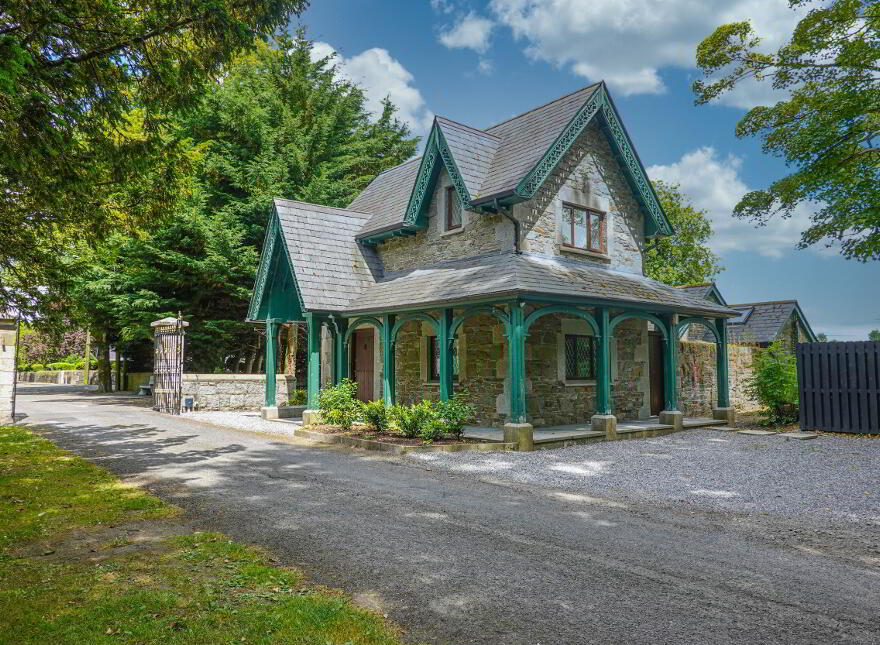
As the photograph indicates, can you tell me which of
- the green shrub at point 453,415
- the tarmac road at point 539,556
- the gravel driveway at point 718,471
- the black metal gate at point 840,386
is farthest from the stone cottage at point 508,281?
the tarmac road at point 539,556

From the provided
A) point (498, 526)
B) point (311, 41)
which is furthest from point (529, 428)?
point (311, 41)

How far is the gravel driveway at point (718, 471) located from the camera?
7.70m

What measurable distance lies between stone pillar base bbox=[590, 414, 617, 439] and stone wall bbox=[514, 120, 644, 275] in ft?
14.1

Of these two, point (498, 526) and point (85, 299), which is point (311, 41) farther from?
point (498, 526)

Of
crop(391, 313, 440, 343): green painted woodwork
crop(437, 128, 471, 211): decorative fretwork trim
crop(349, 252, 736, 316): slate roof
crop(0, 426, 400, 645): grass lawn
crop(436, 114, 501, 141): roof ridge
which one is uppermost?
crop(436, 114, 501, 141): roof ridge

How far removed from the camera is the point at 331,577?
180 inches

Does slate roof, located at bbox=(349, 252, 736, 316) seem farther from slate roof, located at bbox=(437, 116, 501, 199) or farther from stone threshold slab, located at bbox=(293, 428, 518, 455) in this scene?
stone threshold slab, located at bbox=(293, 428, 518, 455)

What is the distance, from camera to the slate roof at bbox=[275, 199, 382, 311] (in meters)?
16.2

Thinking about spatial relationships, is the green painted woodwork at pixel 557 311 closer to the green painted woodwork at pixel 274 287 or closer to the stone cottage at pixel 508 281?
the stone cottage at pixel 508 281

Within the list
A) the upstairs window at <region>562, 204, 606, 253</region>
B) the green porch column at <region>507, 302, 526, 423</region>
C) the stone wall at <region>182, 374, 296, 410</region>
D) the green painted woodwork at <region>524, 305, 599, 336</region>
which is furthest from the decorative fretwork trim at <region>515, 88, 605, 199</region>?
the stone wall at <region>182, 374, 296, 410</region>

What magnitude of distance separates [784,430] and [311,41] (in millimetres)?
29683

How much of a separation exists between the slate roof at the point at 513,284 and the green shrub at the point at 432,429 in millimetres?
2606

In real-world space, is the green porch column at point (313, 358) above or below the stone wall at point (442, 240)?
below

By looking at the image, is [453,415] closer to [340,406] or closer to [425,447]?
[425,447]
